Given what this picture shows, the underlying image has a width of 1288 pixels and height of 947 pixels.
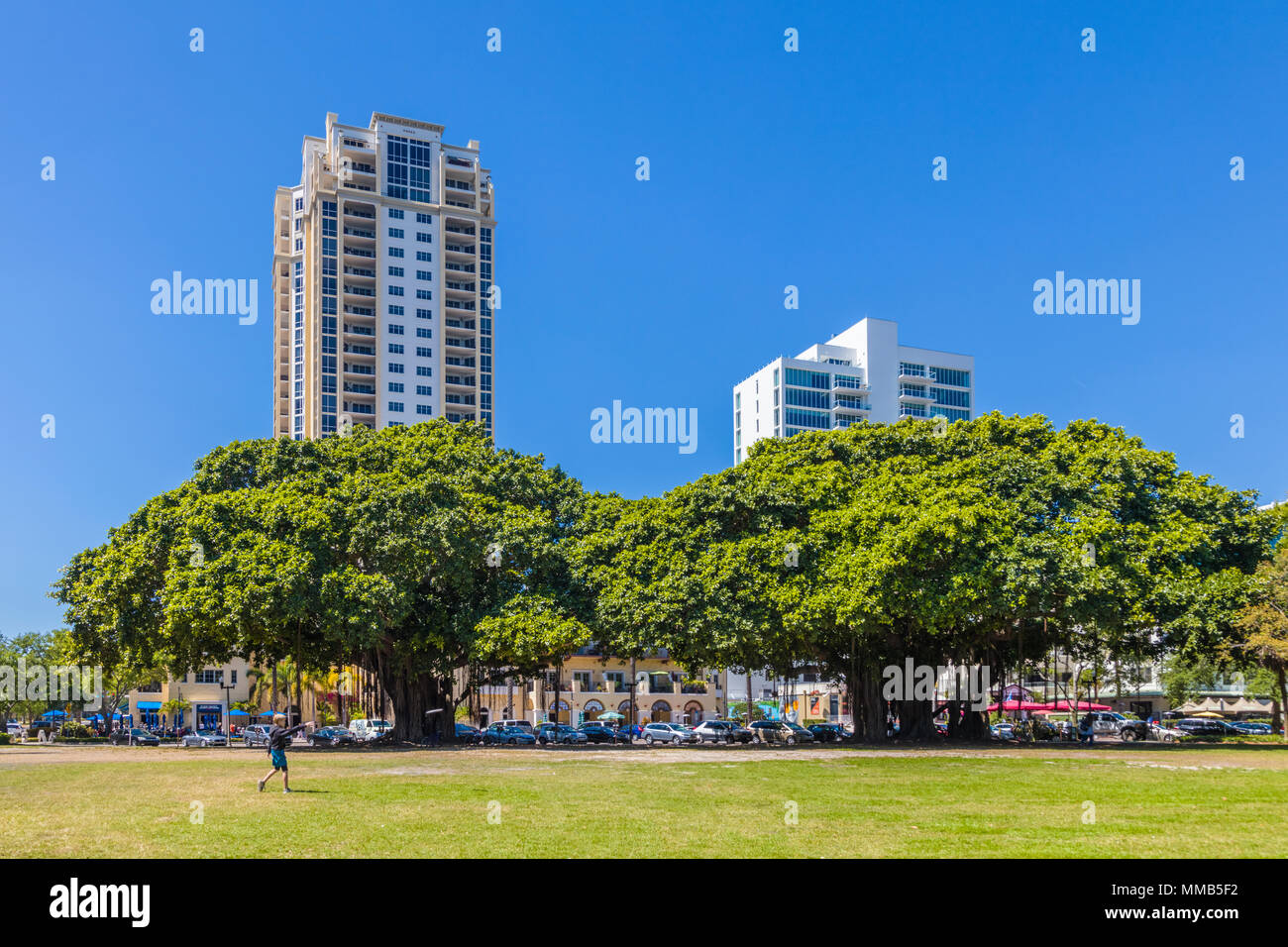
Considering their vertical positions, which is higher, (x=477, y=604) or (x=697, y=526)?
(x=697, y=526)

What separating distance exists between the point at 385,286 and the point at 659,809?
Answer: 368 ft

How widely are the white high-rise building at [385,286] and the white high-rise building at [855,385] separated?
33347 mm

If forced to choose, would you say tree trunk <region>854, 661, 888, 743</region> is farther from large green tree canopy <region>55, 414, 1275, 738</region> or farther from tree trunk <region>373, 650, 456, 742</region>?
tree trunk <region>373, 650, 456, 742</region>

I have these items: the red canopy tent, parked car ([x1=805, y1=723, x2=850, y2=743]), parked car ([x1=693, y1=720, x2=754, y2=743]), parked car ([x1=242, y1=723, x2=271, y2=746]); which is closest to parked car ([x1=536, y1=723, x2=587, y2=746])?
parked car ([x1=693, y1=720, x2=754, y2=743])

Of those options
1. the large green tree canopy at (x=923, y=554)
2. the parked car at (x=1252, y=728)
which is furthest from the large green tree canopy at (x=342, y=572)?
the parked car at (x=1252, y=728)

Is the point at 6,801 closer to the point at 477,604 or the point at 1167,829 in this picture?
the point at 1167,829

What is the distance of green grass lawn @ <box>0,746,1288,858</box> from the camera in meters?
13.2

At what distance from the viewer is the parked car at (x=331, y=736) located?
48281 mm

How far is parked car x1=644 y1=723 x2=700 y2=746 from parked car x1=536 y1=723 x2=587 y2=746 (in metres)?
3.48

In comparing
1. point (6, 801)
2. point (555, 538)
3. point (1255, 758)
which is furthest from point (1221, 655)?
point (6, 801)

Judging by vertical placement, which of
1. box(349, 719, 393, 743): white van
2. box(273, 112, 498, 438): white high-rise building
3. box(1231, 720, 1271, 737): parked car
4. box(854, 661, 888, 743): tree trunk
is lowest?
box(1231, 720, 1271, 737): parked car

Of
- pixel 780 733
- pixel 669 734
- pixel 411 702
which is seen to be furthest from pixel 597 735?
pixel 411 702

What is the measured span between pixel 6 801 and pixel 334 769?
972cm
